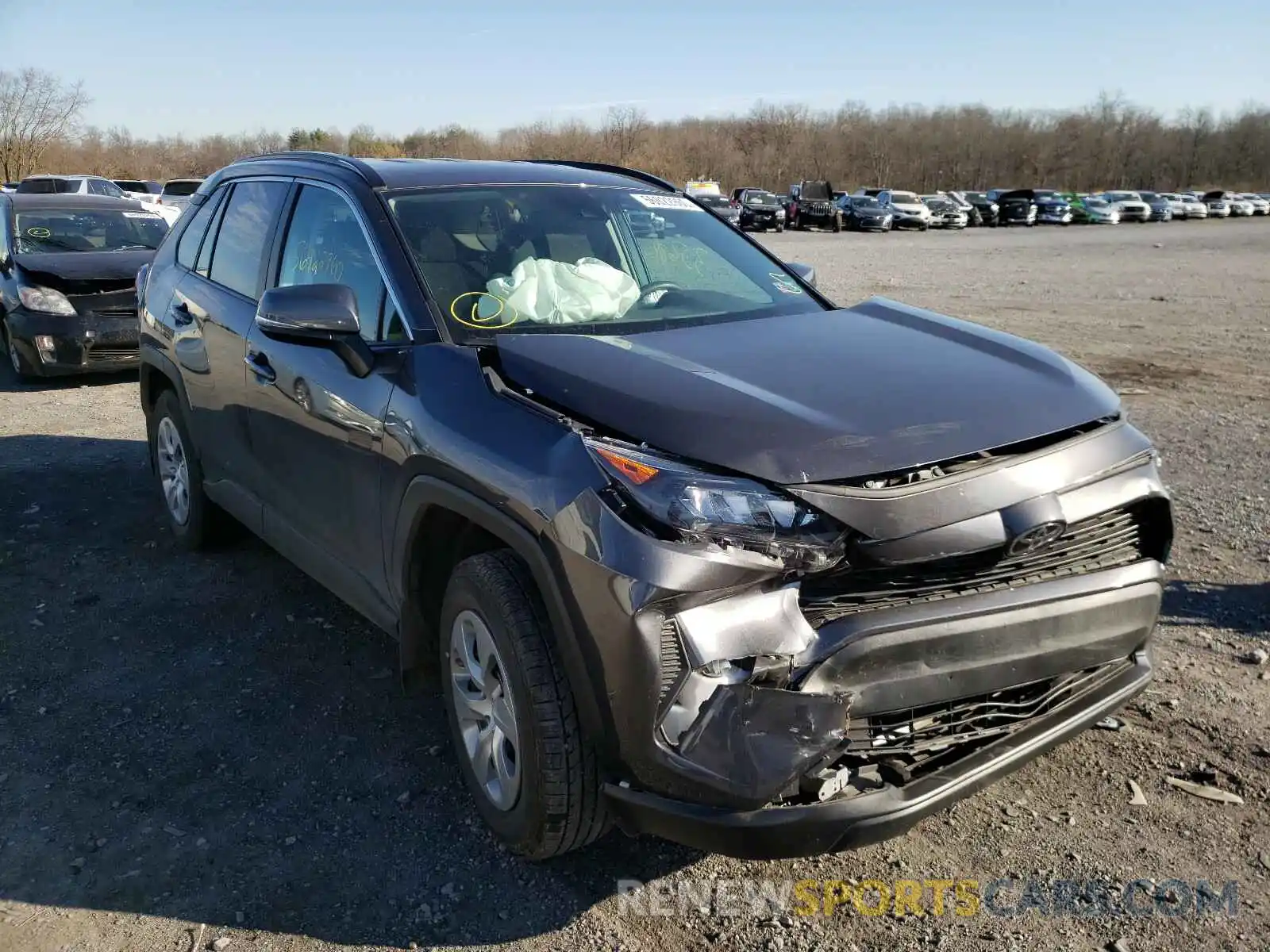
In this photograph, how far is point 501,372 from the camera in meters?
2.90

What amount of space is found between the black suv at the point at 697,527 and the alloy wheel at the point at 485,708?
0.01m

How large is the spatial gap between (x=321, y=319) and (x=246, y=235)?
5.27 feet

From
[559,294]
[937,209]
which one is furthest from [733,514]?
[937,209]

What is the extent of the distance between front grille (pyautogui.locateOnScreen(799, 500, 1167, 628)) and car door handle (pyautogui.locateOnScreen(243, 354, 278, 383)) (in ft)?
7.72

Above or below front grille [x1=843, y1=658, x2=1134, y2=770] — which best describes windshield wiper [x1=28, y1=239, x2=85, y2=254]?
above

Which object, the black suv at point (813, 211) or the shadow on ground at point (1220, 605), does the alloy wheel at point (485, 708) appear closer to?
the shadow on ground at point (1220, 605)

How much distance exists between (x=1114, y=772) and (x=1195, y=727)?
1.43ft

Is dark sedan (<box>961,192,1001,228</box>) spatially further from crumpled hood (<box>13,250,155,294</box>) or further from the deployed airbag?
the deployed airbag

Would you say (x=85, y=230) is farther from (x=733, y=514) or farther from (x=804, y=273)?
(x=733, y=514)

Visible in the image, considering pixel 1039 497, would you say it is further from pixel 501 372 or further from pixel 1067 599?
pixel 501 372

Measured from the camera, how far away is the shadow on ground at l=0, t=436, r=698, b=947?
2.76 metres

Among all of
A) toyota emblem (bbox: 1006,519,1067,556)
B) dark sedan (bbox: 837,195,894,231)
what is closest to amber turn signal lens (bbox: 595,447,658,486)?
toyota emblem (bbox: 1006,519,1067,556)

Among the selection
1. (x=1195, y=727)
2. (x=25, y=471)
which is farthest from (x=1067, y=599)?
(x=25, y=471)

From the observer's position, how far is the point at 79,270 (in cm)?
966
